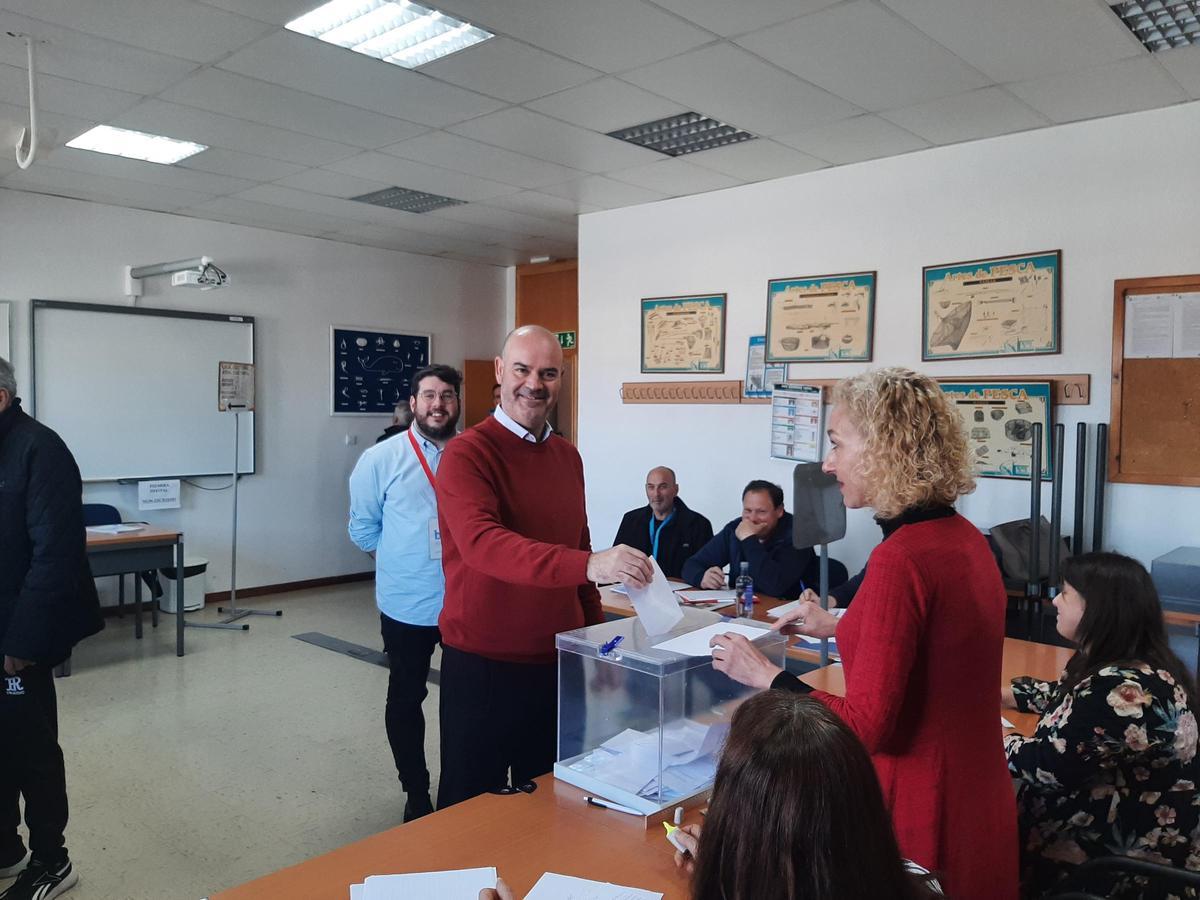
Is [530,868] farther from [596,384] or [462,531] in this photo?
[596,384]

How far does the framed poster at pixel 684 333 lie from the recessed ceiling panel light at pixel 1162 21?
107 inches

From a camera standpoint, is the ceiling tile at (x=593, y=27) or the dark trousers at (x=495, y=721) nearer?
the dark trousers at (x=495, y=721)

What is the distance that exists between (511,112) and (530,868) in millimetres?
3574

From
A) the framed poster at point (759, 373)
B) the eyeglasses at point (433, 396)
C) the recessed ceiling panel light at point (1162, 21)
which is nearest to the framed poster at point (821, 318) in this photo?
the framed poster at point (759, 373)

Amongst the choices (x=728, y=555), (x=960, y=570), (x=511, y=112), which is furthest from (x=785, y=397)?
(x=960, y=570)

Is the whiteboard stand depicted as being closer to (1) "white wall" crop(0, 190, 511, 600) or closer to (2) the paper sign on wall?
(1) "white wall" crop(0, 190, 511, 600)

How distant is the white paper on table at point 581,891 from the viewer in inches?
55.0

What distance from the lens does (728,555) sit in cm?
430

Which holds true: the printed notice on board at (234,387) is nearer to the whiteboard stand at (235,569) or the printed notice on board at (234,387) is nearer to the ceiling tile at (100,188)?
the whiteboard stand at (235,569)

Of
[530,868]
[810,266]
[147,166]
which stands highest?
[147,166]

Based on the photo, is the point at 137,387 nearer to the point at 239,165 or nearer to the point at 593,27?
the point at 239,165

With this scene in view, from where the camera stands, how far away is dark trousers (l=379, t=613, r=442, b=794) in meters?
3.21

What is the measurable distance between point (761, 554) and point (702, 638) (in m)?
2.40

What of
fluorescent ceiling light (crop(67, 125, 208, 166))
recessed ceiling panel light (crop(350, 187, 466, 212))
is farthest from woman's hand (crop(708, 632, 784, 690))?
recessed ceiling panel light (crop(350, 187, 466, 212))
